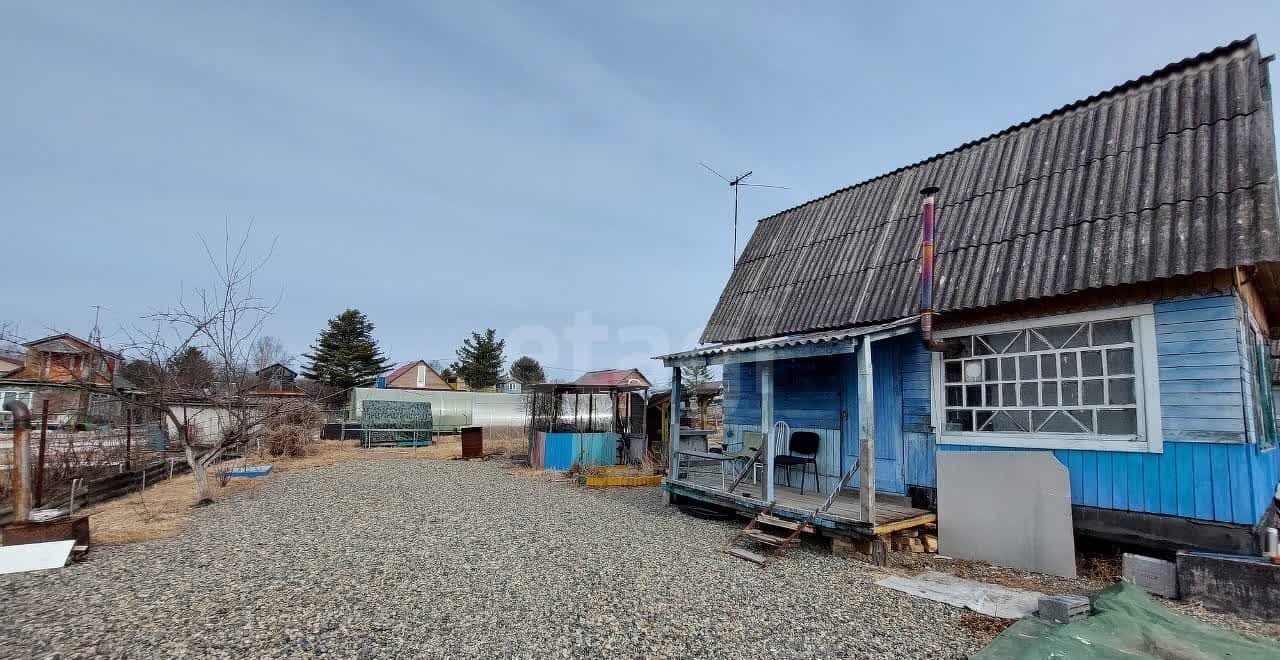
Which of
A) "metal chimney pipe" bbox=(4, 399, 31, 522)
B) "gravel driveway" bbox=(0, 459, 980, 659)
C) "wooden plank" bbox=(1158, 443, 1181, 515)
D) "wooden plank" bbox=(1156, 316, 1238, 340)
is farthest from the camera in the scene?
"metal chimney pipe" bbox=(4, 399, 31, 522)

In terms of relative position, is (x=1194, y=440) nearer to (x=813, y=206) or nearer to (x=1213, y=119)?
(x=1213, y=119)

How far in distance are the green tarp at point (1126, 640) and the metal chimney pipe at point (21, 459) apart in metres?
9.77

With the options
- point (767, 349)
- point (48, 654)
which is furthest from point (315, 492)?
point (767, 349)

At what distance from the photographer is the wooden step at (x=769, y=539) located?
674 cm

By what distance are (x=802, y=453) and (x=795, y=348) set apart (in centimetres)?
231

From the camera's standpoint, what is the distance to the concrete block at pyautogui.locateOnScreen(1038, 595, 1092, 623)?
14.3 feet

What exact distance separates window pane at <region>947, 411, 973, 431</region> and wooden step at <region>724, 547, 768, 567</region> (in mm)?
3018

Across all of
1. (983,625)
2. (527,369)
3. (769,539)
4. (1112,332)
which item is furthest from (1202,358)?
(527,369)

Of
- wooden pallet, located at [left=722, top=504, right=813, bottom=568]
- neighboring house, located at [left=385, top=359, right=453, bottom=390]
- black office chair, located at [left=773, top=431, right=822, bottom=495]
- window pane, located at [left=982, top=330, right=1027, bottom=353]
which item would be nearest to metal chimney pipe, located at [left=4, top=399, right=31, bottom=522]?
wooden pallet, located at [left=722, top=504, right=813, bottom=568]

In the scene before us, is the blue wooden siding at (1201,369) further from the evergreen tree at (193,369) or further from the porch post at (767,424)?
the evergreen tree at (193,369)

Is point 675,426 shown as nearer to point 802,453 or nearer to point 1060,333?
point 802,453

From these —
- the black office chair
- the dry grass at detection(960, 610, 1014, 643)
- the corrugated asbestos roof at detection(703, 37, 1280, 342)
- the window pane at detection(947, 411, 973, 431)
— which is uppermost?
the corrugated asbestos roof at detection(703, 37, 1280, 342)

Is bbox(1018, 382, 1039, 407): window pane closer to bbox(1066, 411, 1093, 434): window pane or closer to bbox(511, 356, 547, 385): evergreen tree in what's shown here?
bbox(1066, 411, 1093, 434): window pane

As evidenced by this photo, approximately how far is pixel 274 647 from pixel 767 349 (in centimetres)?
593
